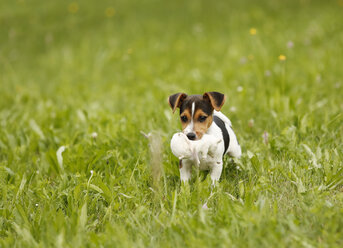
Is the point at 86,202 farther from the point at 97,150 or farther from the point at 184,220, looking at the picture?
the point at 97,150

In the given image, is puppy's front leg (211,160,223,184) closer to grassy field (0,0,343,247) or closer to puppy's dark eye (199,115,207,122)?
grassy field (0,0,343,247)

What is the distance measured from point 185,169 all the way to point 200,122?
17.9 inches

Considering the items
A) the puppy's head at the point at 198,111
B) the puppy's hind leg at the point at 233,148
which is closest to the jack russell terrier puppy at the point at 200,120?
the puppy's head at the point at 198,111

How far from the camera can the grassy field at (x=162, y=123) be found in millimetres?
2699

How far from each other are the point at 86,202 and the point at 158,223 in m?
0.64

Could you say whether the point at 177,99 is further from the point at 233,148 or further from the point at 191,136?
the point at 233,148

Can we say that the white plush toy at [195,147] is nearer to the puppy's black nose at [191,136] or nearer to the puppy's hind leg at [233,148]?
the puppy's black nose at [191,136]

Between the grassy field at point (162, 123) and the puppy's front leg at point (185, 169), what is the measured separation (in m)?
0.18

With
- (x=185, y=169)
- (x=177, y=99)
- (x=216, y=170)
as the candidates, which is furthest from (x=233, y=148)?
(x=177, y=99)

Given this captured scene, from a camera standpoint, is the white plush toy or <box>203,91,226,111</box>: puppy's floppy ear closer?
the white plush toy

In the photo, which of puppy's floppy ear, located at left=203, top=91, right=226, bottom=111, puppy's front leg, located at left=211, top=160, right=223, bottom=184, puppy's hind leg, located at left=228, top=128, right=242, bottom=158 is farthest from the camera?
puppy's hind leg, located at left=228, top=128, right=242, bottom=158

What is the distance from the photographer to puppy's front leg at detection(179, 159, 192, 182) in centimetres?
327

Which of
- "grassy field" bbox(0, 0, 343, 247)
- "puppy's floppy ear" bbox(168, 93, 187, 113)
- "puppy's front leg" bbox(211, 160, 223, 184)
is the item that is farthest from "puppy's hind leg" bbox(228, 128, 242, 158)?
"puppy's floppy ear" bbox(168, 93, 187, 113)

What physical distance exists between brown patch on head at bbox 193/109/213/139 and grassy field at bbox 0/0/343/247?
420 mm
